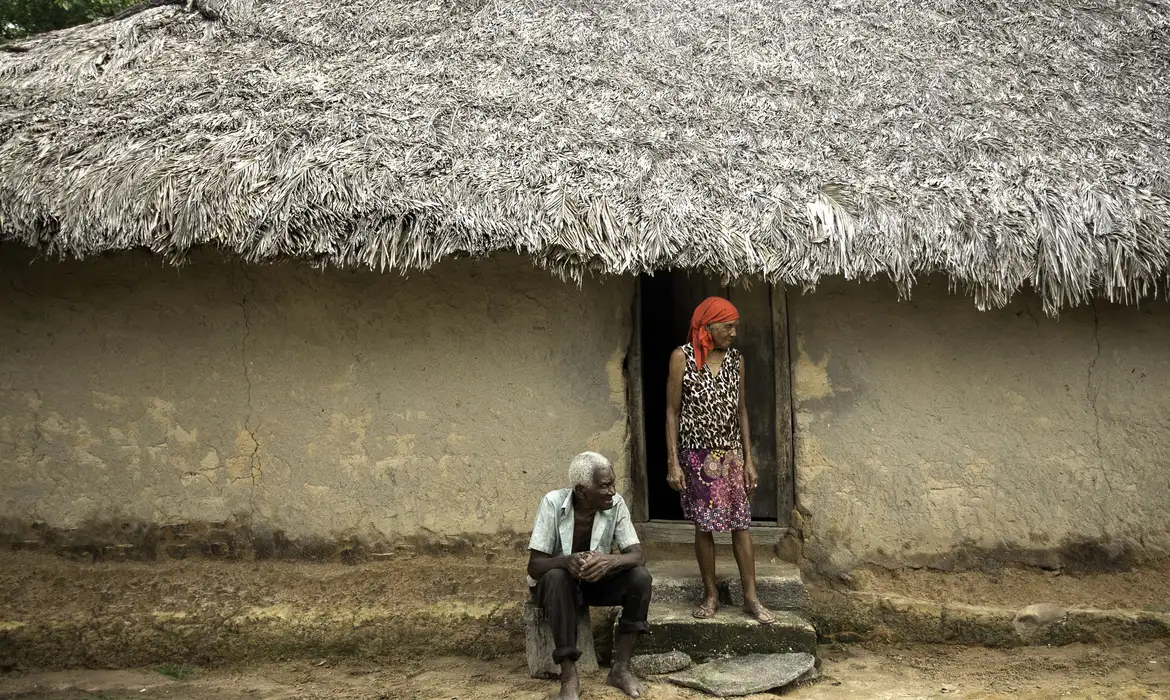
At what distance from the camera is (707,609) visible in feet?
12.9

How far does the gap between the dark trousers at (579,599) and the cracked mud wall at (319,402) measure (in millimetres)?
908

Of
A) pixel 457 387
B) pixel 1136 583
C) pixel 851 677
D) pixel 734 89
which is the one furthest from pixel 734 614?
pixel 734 89

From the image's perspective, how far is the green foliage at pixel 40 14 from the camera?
7.50 m

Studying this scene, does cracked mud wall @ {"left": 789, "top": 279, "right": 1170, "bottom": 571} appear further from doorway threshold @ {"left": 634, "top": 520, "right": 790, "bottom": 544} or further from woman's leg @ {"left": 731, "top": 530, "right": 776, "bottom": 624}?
woman's leg @ {"left": 731, "top": 530, "right": 776, "bottom": 624}

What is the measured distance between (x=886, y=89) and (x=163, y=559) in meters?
4.30

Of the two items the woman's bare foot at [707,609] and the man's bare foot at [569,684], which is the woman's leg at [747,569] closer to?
the woman's bare foot at [707,609]

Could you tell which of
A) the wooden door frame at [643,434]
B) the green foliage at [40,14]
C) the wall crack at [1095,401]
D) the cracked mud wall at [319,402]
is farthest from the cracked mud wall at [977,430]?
the green foliage at [40,14]

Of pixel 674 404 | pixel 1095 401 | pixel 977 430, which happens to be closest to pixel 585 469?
pixel 674 404

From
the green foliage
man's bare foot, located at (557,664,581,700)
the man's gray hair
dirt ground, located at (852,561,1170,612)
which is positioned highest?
the green foliage

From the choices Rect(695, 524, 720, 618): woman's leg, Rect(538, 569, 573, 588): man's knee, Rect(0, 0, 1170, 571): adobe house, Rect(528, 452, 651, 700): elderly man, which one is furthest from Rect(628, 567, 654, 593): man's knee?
Rect(0, 0, 1170, 571): adobe house

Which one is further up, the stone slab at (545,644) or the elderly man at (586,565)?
the elderly man at (586,565)

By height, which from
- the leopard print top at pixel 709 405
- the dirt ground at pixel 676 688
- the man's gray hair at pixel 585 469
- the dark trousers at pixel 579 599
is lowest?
the dirt ground at pixel 676 688

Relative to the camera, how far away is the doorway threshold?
4.56 metres

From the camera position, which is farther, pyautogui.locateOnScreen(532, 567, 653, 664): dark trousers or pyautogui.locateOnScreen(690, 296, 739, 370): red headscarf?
pyautogui.locateOnScreen(690, 296, 739, 370): red headscarf
